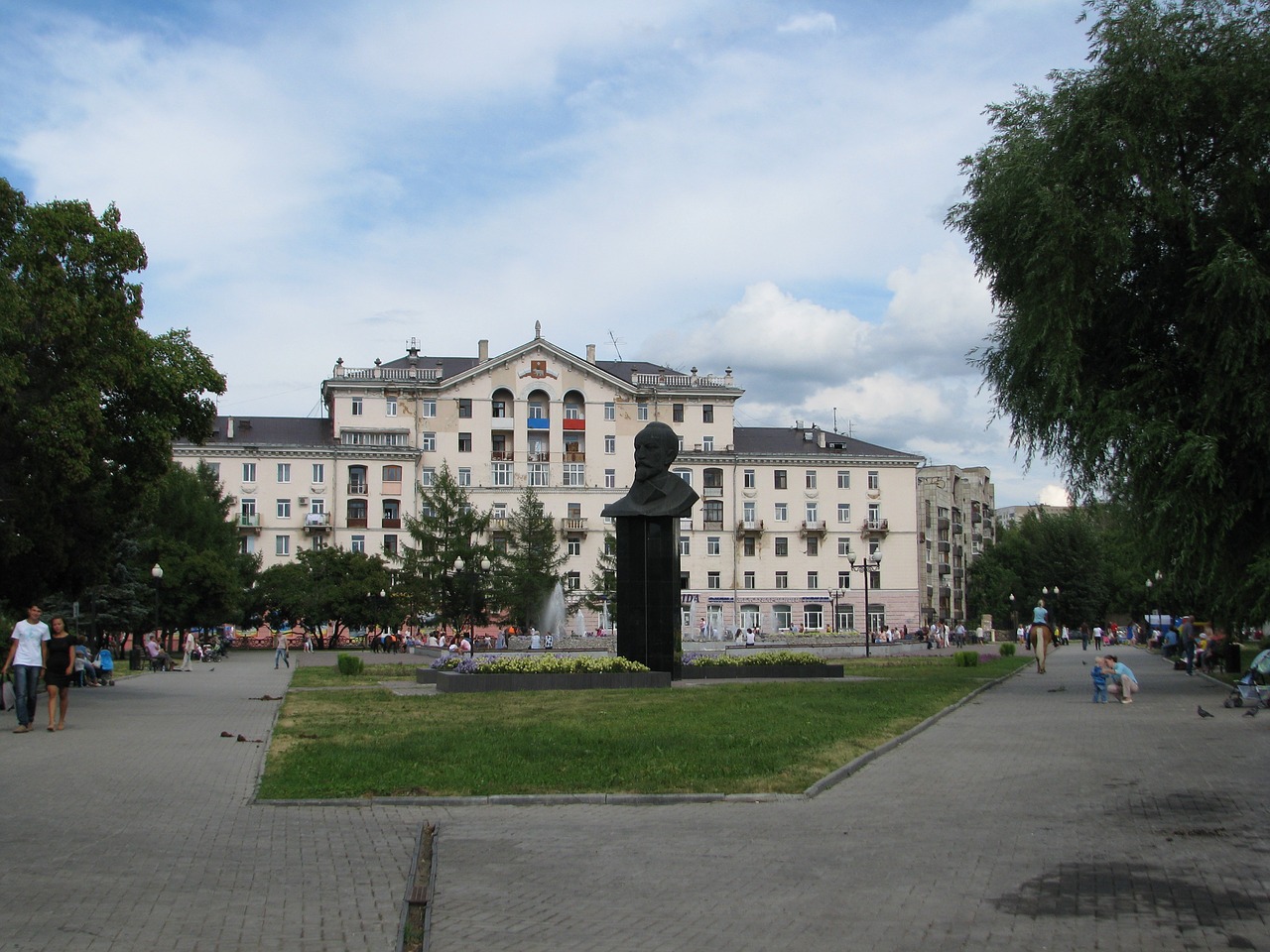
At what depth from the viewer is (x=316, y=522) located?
82.0 m

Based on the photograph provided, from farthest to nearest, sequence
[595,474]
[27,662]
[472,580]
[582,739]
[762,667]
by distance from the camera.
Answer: [595,474]
[472,580]
[762,667]
[27,662]
[582,739]

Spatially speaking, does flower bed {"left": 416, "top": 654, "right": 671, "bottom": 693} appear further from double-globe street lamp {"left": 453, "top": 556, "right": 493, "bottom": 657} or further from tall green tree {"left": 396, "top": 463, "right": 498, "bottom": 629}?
double-globe street lamp {"left": 453, "top": 556, "right": 493, "bottom": 657}

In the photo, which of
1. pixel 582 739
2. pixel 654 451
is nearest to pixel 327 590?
pixel 654 451

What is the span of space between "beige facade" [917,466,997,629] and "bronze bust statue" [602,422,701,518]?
2642 inches

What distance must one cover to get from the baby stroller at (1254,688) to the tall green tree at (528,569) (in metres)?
48.4

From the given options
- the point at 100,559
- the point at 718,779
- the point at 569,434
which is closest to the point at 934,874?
the point at 718,779

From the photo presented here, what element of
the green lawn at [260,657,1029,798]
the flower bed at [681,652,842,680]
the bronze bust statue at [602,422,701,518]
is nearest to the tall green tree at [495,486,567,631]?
the flower bed at [681,652,842,680]

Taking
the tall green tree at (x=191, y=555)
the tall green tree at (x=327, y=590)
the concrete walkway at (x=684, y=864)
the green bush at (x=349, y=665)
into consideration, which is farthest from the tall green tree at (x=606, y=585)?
the concrete walkway at (x=684, y=864)

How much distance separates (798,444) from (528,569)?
97.7 feet

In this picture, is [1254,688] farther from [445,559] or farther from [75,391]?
[445,559]

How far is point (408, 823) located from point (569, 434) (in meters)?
77.3

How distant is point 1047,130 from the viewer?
24875mm

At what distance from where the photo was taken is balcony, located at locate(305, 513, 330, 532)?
269 feet

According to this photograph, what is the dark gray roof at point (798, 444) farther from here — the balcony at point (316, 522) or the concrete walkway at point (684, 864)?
the concrete walkway at point (684, 864)
